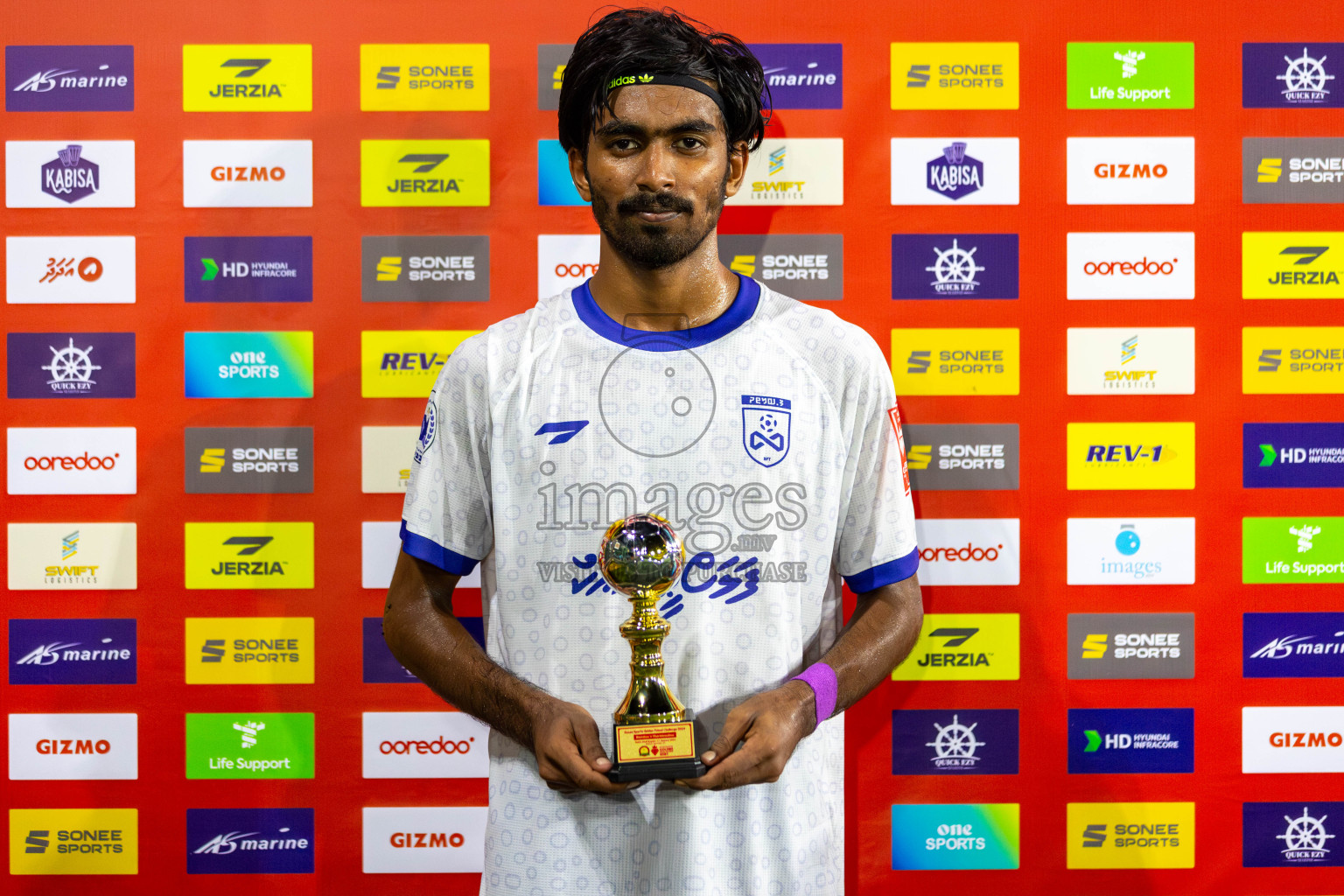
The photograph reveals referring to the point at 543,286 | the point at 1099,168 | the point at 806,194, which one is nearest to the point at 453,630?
the point at 543,286

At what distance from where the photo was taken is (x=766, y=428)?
1.36m

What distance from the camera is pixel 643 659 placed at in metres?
1.20

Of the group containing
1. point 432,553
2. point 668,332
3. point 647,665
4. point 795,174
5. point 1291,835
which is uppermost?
point 795,174

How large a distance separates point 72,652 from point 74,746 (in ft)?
0.67

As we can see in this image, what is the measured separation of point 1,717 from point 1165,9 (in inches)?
114

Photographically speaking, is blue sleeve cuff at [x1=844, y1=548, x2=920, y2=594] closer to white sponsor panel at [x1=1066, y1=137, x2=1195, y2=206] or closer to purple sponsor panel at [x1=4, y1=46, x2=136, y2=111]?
white sponsor panel at [x1=1066, y1=137, x2=1195, y2=206]

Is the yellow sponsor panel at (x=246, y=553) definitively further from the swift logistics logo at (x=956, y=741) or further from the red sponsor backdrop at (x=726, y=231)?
the swift logistics logo at (x=956, y=741)

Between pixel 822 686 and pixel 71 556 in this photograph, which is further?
pixel 71 556

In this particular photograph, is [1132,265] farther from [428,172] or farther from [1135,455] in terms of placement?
[428,172]

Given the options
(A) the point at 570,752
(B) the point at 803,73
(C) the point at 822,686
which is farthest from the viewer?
(B) the point at 803,73

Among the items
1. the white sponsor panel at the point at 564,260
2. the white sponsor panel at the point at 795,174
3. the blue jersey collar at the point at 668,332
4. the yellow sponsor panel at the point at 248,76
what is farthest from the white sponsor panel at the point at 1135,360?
the yellow sponsor panel at the point at 248,76

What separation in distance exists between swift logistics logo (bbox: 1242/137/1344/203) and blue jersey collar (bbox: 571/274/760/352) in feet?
4.07

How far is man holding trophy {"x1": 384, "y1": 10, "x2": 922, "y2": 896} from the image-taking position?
1.32m

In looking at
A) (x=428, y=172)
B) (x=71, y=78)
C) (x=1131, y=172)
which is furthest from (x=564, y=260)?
(x=1131, y=172)
